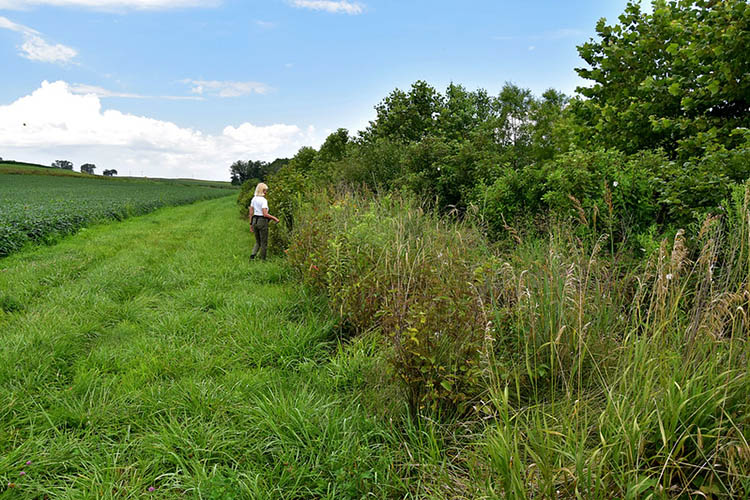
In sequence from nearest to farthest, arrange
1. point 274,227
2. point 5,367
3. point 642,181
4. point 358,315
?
point 5,367, point 358,315, point 642,181, point 274,227

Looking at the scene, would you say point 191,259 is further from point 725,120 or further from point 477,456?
point 725,120

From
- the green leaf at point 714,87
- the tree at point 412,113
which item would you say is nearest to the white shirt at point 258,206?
the green leaf at point 714,87

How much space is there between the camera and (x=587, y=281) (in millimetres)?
2664

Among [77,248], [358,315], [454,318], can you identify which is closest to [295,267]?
[358,315]

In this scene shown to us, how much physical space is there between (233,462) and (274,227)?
25.8ft

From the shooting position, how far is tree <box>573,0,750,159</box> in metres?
8.20

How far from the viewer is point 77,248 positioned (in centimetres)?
1030

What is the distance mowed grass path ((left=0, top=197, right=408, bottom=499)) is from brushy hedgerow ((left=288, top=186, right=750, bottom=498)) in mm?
618

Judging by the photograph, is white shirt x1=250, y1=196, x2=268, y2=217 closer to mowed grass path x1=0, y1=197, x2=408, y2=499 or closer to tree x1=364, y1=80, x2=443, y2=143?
mowed grass path x1=0, y1=197, x2=408, y2=499

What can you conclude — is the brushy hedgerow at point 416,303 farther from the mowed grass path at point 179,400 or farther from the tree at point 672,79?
the tree at point 672,79

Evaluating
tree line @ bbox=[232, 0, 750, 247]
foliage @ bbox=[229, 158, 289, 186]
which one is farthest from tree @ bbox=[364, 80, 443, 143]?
foliage @ bbox=[229, 158, 289, 186]

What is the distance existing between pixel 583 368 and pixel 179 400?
120 inches

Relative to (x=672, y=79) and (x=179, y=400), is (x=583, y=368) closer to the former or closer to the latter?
(x=179, y=400)

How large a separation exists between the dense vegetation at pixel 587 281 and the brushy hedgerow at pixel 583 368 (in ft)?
0.06
